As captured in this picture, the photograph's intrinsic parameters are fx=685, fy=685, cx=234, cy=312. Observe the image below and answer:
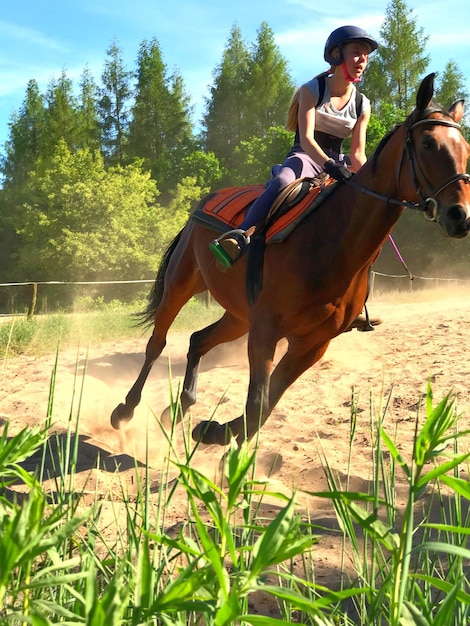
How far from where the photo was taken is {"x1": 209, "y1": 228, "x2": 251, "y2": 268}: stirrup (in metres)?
4.39

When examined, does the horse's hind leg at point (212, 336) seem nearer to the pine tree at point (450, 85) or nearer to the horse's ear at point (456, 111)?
the horse's ear at point (456, 111)

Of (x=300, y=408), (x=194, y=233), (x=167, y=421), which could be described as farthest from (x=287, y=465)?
(x=194, y=233)

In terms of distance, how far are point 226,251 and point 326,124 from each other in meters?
1.23

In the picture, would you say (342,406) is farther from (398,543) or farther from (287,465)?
(398,543)

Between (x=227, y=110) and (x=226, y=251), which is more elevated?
(x=227, y=110)

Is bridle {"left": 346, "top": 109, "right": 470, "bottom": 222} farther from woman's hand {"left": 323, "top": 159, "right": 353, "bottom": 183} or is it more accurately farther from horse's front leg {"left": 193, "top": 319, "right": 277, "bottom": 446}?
horse's front leg {"left": 193, "top": 319, "right": 277, "bottom": 446}

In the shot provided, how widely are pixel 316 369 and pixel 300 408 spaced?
6.30ft

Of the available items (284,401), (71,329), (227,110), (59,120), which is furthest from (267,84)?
(284,401)

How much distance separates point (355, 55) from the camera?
452 centimetres

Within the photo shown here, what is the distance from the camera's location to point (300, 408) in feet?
20.8

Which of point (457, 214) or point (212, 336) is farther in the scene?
point (212, 336)

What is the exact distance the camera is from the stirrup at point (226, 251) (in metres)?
4.39

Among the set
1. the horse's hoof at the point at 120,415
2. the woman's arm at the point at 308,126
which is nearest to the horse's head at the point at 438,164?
the woman's arm at the point at 308,126

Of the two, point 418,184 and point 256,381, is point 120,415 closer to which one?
point 256,381
